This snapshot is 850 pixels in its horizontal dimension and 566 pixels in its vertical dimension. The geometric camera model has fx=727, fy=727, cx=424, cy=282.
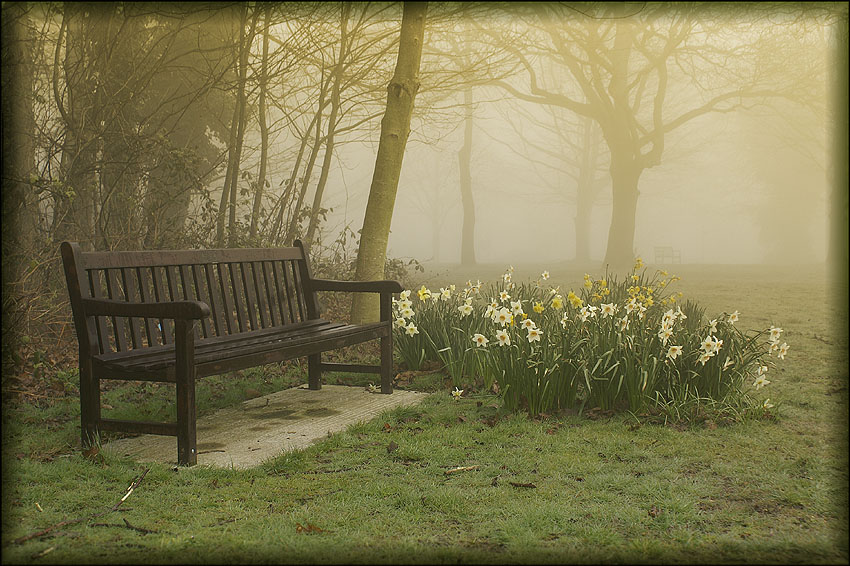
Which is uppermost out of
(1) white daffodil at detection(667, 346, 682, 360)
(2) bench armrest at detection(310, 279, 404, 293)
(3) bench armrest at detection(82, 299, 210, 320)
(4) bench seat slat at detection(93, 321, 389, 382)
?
(2) bench armrest at detection(310, 279, 404, 293)

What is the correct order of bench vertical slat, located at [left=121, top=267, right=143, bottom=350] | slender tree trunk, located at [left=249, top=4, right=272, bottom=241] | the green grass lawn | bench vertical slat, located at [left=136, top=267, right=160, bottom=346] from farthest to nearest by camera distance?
slender tree trunk, located at [left=249, top=4, right=272, bottom=241], bench vertical slat, located at [left=136, top=267, right=160, bottom=346], bench vertical slat, located at [left=121, top=267, right=143, bottom=350], the green grass lawn

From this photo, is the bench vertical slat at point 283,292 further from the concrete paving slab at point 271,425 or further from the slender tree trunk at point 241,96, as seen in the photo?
the slender tree trunk at point 241,96

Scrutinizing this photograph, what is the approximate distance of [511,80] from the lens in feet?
55.5

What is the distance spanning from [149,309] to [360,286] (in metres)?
2.15

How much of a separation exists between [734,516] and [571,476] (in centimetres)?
76

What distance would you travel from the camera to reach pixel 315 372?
541 cm

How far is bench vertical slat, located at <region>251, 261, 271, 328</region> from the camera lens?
16.3ft

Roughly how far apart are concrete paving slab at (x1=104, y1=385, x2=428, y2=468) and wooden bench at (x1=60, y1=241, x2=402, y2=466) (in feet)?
0.59

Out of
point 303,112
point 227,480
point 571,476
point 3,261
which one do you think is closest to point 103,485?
point 227,480

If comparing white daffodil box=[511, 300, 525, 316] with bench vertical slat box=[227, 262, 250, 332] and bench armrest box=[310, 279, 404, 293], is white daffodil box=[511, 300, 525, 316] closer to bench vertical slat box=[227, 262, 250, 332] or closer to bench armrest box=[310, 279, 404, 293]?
bench armrest box=[310, 279, 404, 293]

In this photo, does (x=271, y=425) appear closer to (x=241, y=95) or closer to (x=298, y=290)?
(x=298, y=290)

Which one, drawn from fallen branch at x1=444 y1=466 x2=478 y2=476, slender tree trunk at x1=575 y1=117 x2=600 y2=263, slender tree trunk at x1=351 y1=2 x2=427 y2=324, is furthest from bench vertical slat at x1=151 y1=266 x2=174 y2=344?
slender tree trunk at x1=575 y1=117 x2=600 y2=263

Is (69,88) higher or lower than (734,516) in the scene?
higher

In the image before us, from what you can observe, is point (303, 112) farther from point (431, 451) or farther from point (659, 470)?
point (659, 470)
